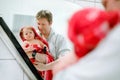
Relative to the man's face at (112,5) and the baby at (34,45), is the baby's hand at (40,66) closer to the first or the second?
the baby at (34,45)

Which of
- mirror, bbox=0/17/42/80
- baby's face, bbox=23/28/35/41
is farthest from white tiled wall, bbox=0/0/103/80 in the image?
baby's face, bbox=23/28/35/41

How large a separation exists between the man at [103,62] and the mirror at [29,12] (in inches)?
31.2

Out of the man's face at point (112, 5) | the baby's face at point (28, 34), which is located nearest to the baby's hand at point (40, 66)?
the baby's face at point (28, 34)

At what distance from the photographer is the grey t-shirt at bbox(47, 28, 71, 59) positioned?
4.18 ft

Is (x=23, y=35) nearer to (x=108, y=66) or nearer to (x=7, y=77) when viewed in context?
(x=7, y=77)

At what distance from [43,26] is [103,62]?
937mm

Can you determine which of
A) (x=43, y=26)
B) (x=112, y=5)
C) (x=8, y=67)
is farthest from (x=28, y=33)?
(x=112, y=5)

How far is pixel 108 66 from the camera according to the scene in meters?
0.37

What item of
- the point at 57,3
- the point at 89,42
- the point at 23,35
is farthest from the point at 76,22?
the point at 57,3

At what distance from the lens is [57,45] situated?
4.18 feet

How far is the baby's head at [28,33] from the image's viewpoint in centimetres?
121

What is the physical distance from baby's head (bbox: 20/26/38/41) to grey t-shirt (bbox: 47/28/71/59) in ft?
0.30

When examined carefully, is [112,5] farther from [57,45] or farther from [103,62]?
[57,45]

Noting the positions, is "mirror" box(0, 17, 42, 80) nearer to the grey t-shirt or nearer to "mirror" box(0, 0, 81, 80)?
"mirror" box(0, 0, 81, 80)
